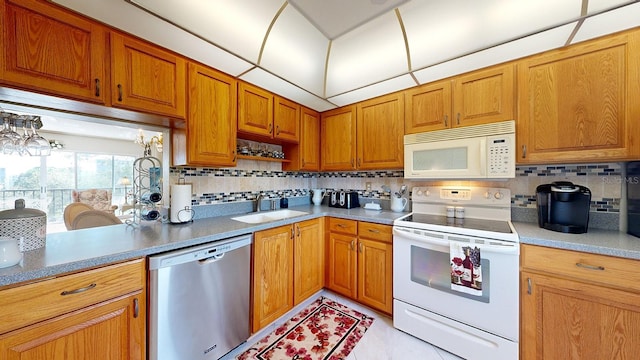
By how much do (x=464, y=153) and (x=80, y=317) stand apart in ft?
8.39

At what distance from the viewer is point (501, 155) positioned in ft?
5.15

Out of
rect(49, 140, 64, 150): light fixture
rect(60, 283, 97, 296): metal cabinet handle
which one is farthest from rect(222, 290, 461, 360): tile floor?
rect(49, 140, 64, 150): light fixture

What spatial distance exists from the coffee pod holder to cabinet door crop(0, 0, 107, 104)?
2.13 ft

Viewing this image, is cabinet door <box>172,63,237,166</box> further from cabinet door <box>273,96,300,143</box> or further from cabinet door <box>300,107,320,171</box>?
cabinet door <box>300,107,320,171</box>

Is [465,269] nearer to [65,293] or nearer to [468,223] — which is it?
[468,223]

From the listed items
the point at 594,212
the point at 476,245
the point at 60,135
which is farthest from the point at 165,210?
the point at 594,212

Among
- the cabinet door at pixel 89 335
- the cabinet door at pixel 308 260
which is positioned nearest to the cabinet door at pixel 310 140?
the cabinet door at pixel 308 260

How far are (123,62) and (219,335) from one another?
1859 millimetres

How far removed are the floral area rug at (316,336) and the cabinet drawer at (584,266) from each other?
1.32 metres

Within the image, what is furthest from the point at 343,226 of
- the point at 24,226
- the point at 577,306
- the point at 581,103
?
the point at 24,226

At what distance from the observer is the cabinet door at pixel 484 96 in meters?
1.60

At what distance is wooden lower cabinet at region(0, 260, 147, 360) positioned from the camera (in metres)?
0.81

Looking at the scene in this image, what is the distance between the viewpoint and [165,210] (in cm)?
172

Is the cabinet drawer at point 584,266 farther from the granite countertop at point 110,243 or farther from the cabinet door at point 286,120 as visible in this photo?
the cabinet door at point 286,120
